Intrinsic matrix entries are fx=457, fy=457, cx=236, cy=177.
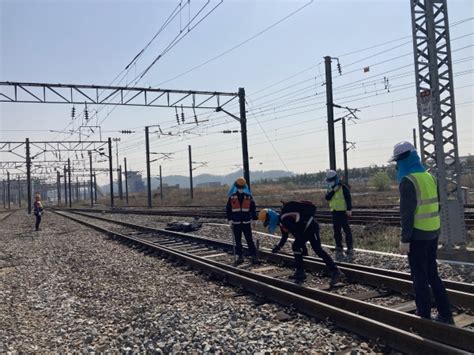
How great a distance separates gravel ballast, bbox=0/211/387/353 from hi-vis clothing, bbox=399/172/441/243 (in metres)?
1.34

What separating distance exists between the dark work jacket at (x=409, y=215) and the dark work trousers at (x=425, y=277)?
0.26 feet

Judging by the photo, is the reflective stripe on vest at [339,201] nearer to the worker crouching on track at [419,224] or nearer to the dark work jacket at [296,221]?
the dark work jacket at [296,221]

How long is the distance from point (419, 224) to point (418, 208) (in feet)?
0.60

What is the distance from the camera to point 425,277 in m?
5.26

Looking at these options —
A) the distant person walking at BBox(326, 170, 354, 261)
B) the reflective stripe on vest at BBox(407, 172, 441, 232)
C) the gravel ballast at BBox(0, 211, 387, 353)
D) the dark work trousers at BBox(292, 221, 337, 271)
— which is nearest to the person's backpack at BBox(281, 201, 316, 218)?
the dark work trousers at BBox(292, 221, 337, 271)

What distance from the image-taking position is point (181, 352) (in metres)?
5.18

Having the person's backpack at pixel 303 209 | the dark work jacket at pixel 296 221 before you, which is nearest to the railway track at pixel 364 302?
the dark work jacket at pixel 296 221

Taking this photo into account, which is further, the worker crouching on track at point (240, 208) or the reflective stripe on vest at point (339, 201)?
the reflective stripe on vest at point (339, 201)

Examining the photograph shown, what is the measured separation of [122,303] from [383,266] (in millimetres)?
5067

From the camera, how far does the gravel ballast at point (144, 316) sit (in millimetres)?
5367

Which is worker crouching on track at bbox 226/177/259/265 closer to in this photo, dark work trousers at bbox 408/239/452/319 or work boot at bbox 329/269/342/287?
work boot at bbox 329/269/342/287

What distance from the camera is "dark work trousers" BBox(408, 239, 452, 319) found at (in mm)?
5231

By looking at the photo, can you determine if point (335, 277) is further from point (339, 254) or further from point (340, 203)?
point (340, 203)

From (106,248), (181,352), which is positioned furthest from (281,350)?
(106,248)
